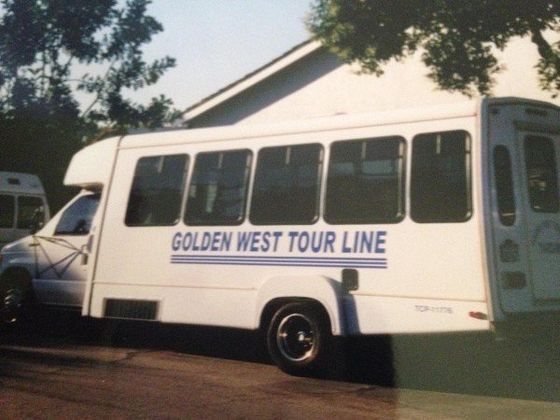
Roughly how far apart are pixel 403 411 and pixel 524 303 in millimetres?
1591

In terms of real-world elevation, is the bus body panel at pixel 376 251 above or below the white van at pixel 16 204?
below

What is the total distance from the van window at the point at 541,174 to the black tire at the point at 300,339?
245 cm

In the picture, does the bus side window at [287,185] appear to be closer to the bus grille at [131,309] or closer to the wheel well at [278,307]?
the wheel well at [278,307]

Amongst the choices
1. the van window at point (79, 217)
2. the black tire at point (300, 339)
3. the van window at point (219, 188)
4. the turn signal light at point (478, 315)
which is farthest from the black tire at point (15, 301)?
the turn signal light at point (478, 315)

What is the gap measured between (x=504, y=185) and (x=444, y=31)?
694 cm

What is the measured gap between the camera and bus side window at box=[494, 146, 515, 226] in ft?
23.3

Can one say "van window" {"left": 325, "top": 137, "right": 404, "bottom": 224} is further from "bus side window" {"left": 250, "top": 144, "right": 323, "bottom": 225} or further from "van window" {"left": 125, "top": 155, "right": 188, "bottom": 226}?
"van window" {"left": 125, "top": 155, "right": 188, "bottom": 226}

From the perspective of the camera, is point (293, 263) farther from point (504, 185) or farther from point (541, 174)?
point (541, 174)

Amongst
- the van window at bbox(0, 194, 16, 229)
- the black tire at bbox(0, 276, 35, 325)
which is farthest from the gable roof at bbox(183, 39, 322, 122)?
the black tire at bbox(0, 276, 35, 325)

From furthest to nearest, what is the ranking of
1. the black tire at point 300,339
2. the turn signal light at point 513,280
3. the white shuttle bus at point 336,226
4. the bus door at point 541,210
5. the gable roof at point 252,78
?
1. the gable roof at point 252,78
2. the black tire at point 300,339
3. the bus door at point 541,210
4. the white shuttle bus at point 336,226
5. the turn signal light at point 513,280

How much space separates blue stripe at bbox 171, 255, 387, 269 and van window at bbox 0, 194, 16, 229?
7655 millimetres

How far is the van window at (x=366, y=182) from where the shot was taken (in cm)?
755

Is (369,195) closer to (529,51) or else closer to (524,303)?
(524,303)

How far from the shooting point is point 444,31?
13438 millimetres
